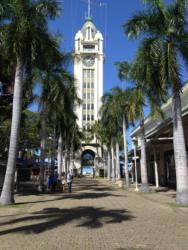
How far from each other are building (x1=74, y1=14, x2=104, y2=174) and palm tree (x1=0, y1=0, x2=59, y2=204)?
79.2 metres

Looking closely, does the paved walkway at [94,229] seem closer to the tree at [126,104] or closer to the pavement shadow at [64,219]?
the pavement shadow at [64,219]

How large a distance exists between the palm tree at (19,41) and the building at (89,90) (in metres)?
79.2

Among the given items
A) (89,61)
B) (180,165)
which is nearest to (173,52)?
(180,165)

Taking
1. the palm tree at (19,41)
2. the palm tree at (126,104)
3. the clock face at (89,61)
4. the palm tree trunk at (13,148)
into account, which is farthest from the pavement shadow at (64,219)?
the clock face at (89,61)

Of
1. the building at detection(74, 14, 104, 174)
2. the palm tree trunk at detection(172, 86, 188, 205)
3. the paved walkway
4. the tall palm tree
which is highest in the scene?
the building at detection(74, 14, 104, 174)

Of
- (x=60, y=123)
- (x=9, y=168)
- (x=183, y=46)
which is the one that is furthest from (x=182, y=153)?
(x=60, y=123)

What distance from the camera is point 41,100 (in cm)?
2923

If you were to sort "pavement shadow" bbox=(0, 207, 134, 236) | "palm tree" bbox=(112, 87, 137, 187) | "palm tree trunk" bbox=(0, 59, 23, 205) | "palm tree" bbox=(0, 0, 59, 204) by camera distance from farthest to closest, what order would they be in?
"palm tree" bbox=(112, 87, 137, 187)
"palm tree" bbox=(0, 0, 59, 204)
"palm tree trunk" bbox=(0, 59, 23, 205)
"pavement shadow" bbox=(0, 207, 134, 236)

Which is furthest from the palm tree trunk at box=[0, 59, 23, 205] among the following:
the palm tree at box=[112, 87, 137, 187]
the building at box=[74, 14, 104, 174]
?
the building at box=[74, 14, 104, 174]

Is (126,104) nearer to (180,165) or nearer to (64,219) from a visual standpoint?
(180,165)

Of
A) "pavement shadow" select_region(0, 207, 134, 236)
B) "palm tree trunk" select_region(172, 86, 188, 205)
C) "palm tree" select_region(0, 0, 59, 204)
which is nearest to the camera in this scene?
"pavement shadow" select_region(0, 207, 134, 236)

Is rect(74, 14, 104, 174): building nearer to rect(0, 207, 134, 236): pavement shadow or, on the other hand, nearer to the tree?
the tree

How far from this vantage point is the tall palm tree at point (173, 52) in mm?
16797

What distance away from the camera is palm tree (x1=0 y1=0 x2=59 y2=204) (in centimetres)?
1764
